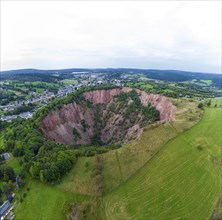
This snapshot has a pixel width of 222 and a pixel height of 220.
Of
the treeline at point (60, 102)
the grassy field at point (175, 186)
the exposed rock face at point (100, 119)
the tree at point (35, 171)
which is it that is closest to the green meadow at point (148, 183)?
the grassy field at point (175, 186)

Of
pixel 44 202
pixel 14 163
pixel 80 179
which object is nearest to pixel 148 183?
pixel 80 179

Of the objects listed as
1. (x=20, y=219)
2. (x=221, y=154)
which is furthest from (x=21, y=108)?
(x=221, y=154)

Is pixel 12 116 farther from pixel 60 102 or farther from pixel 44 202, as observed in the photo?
pixel 44 202

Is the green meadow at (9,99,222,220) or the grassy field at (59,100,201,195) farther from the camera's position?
the grassy field at (59,100,201,195)

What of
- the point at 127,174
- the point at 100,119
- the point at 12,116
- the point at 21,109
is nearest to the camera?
the point at 127,174

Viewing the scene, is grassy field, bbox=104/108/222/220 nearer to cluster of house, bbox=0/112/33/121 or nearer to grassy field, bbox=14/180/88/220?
grassy field, bbox=14/180/88/220

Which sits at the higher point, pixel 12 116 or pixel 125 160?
pixel 125 160

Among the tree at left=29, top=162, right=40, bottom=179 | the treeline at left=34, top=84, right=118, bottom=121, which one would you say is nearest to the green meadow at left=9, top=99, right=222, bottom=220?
the tree at left=29, top=162, right=40, bottom=179
